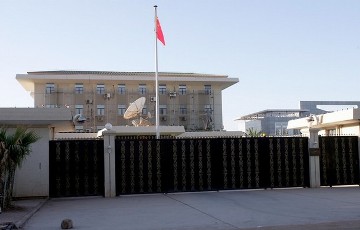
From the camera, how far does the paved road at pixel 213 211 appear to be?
430 inches

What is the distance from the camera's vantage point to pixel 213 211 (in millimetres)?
13109

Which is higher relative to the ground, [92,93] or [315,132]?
[92,93]

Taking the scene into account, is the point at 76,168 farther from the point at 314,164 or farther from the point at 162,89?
the point at 162,89

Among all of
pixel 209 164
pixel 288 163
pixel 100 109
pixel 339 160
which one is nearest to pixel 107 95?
pixel 100 109

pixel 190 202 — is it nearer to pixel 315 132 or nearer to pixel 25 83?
pixel 315 132

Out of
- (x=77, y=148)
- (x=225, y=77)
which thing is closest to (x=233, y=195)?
A: (x=77, y=148)

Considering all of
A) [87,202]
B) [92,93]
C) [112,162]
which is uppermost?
[92,93]

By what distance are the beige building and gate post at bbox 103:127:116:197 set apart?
37096 mm

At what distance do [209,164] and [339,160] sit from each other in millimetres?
5522

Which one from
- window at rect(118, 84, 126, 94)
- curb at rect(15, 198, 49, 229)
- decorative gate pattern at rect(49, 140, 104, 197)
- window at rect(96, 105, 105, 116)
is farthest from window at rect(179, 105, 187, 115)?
curb at rect(15, 198, 49, 229)

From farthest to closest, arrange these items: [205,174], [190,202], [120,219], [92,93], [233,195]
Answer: [92,93]
[205,174]
[233,195]
[190,202]
[120,219]

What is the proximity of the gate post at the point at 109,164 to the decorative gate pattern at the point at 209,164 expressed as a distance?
244mm

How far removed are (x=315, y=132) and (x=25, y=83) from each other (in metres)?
45.9

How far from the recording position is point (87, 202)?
53.3 ft
